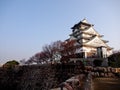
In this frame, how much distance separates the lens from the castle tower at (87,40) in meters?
32.1

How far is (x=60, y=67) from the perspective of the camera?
590 inches

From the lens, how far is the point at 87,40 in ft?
115

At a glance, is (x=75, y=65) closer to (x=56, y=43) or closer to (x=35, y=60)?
(x=56, y=43)

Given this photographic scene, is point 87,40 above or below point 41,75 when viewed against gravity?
above

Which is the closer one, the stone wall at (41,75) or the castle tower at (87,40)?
the stone wall at (41,75)

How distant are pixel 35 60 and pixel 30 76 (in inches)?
934

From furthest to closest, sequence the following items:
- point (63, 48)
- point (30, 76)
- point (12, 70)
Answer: point (63, 48) → point (12, 70) → point (30, 76)

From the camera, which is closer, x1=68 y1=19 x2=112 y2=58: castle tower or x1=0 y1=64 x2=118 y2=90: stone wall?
x1=0 y1=64 x2=118 y2=90: stone wall

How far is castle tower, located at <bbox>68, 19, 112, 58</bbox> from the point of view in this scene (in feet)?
105

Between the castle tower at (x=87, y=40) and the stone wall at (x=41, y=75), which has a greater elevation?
the castle tower at (x=87, y=40)

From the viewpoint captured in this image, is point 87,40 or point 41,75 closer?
point 41,75

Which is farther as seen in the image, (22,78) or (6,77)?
(6,77)

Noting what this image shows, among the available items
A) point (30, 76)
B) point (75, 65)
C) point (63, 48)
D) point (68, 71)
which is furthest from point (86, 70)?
point (63, 48)

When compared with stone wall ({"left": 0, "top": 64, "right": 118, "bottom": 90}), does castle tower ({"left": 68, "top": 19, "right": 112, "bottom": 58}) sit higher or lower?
higher
